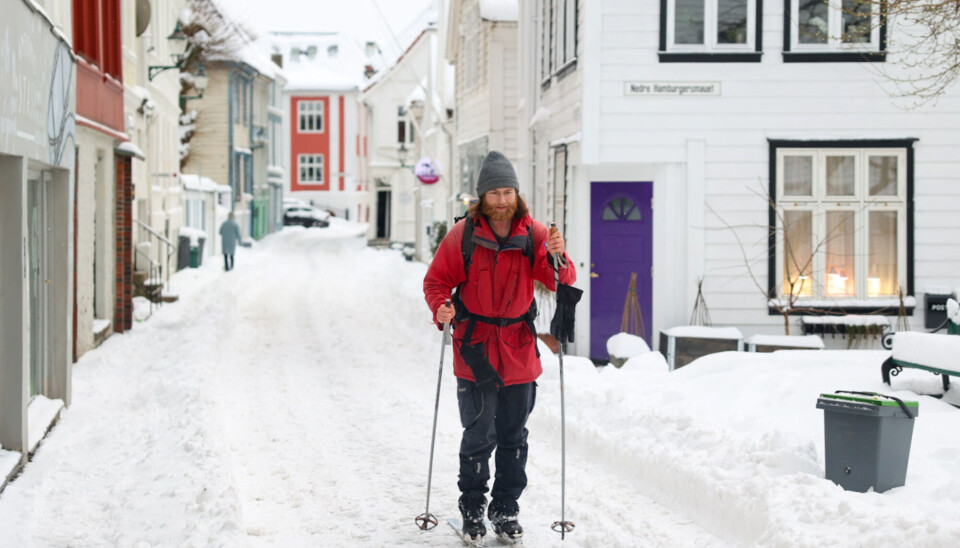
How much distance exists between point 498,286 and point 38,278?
204 inches

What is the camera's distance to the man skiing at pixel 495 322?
21.2 ft

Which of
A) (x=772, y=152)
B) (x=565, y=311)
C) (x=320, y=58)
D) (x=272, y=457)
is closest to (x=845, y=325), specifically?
(x=772, y=152)

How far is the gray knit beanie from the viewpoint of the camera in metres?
6.49

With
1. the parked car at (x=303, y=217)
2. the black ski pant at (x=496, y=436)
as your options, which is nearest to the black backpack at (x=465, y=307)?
the black ski pant at (x=496, y=436)

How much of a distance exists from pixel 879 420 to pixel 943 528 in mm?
1179

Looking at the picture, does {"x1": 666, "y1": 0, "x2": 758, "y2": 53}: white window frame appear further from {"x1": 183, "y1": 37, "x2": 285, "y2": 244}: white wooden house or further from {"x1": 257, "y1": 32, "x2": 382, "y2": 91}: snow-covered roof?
{"x1": 257, "y1": 32, "x2": 382, "y2": 91}: snow-covered roof

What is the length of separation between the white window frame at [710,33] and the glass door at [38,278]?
22.9 feet

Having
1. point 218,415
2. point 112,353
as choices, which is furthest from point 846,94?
point 112,353

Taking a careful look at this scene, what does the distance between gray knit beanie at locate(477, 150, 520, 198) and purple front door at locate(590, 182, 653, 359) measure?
857cm

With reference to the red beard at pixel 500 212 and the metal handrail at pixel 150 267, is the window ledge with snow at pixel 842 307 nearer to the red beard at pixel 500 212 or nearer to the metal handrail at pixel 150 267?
the red beard at pixel 500 212

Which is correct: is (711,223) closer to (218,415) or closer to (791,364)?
(791,364)

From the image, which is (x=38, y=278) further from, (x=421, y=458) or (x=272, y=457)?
(x=421, y=458)

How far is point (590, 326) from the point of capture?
1538 centimetres

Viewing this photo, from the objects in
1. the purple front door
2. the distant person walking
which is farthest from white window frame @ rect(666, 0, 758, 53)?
the distant person walking
